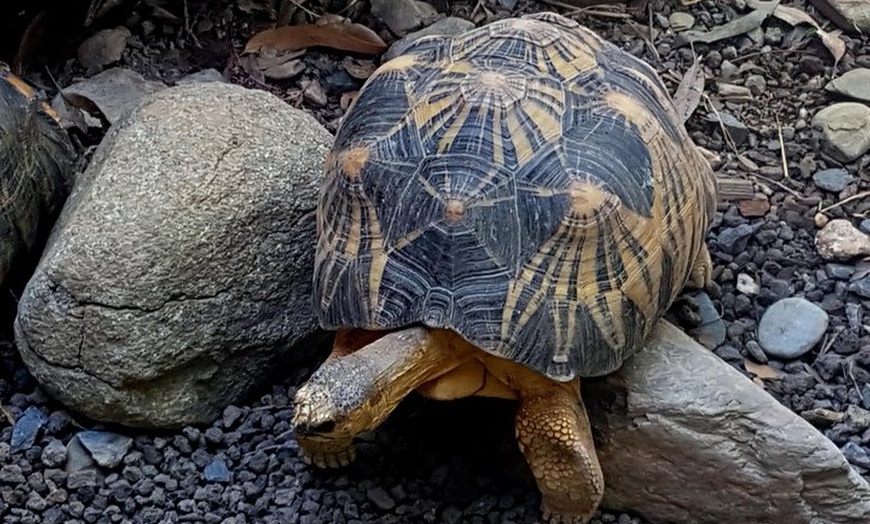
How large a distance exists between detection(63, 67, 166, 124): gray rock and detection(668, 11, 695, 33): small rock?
195 centimetres

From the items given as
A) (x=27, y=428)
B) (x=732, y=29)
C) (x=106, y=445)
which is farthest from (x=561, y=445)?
(x=732, y=29)

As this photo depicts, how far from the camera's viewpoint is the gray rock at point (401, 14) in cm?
442

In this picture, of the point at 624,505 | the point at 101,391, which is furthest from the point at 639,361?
the point at 101,391

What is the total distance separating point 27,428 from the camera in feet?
10.4

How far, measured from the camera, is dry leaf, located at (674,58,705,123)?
4.17m

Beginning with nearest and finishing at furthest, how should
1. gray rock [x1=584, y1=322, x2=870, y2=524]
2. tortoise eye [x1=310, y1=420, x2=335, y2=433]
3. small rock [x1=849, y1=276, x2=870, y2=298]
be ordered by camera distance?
tortoise eye [x1=310, y1=420, x2=335, y2=433] < gray rock [x1=584, y1=322, x2=870, y2=524] < small rock [x1=849, y1=276, x2=870, y2=298]

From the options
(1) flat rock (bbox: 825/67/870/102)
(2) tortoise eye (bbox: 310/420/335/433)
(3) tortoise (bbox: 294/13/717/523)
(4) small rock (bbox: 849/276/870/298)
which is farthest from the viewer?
(1) flat rock (bbox: 825/67/870/102)

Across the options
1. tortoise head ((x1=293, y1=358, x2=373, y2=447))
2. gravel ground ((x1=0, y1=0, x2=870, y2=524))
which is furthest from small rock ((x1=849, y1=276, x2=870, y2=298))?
tortoise head ((x1=293, y1=358, x2=373, y2=447))

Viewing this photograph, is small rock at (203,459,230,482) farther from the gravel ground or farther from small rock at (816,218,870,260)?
small rock at (816,218,870,260)

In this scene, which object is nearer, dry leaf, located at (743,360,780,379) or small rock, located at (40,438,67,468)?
small rock, located at (40,438,67,468)

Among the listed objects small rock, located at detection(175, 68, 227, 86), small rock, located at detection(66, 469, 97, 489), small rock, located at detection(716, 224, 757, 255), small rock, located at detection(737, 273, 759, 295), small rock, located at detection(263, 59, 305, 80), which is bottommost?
small rock, located at detection(737, 273, 759, 295)

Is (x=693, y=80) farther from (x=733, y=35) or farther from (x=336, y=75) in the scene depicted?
(x=336, y=75)

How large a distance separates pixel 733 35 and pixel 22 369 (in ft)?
9.33

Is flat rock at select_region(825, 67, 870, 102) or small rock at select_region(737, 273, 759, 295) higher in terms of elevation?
flat rock at select_region(825, 67, 870, 102)
